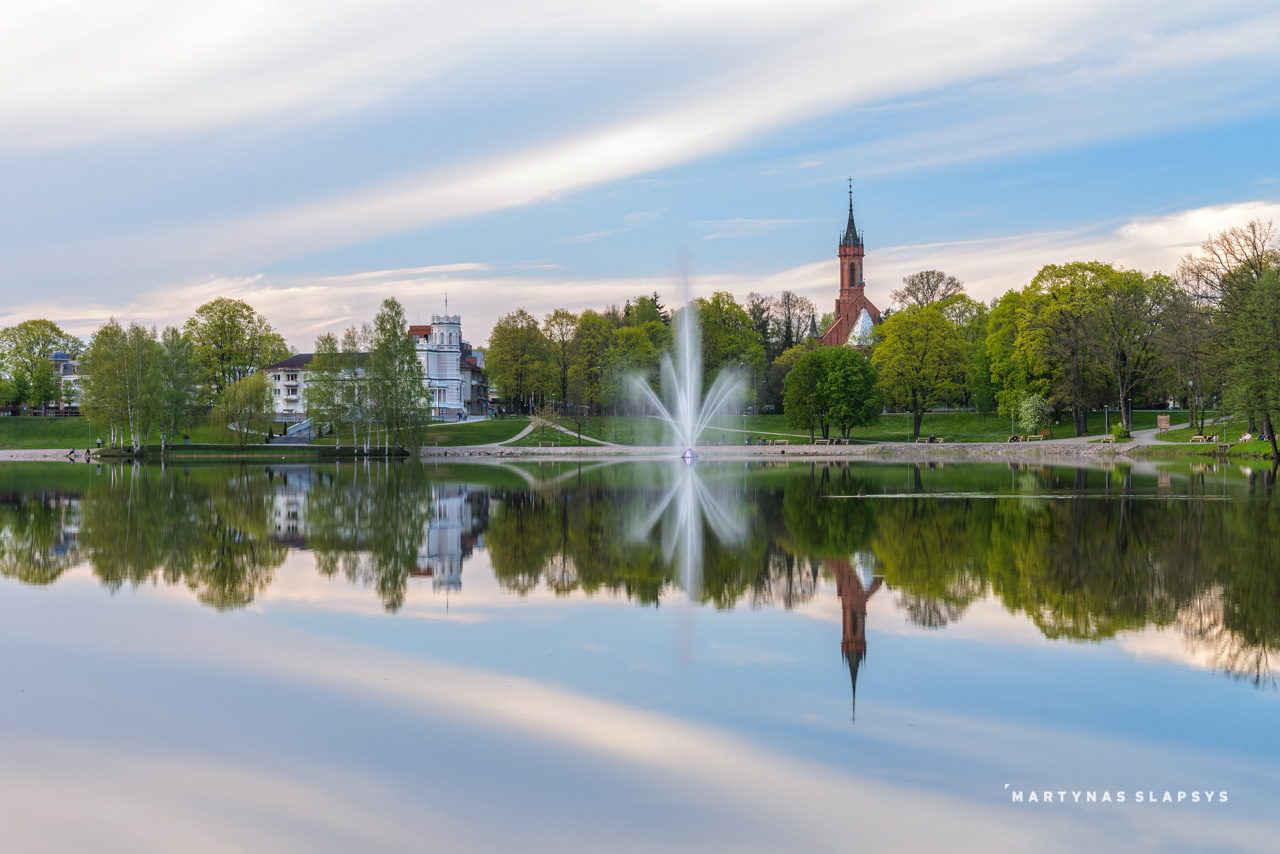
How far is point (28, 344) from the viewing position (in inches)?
4540

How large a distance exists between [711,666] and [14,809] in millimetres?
6533

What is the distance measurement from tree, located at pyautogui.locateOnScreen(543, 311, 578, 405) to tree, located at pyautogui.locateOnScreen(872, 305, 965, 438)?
108 feet

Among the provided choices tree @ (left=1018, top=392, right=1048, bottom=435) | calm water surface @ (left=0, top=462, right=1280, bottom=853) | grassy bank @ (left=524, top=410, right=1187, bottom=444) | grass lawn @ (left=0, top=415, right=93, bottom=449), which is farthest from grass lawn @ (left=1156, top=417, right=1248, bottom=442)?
grass lawn @ (left=0, top=415, right=93, bottom=449)

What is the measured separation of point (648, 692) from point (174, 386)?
7833cm

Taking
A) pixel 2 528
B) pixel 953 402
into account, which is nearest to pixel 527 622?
pixel 2 528

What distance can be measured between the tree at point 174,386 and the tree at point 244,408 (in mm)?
2421

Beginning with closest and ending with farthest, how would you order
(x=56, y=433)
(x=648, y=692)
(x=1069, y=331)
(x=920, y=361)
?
(x=648, y=692) → (x=1069, y=331) → (x=920, y=361) → (x=56, y=433)

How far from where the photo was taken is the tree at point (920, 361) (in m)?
86.6

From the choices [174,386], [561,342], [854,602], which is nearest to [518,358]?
[561,342]

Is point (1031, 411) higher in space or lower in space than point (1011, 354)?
lower

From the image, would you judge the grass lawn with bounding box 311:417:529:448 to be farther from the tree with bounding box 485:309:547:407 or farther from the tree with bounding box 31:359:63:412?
the tree with bounding box 31:359:63:412

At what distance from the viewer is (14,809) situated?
7.37 meters

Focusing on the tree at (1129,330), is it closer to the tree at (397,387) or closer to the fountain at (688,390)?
the fountain at (688,390)

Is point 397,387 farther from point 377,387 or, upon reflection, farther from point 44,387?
point 44,387
